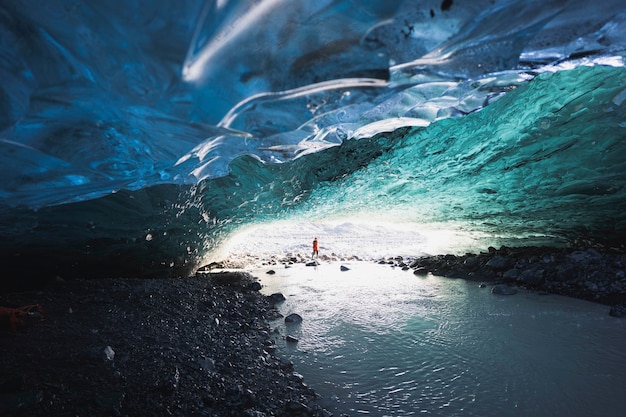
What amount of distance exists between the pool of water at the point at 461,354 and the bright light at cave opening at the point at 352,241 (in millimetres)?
4938

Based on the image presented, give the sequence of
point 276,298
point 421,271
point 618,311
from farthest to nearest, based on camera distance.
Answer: point 421,271
point 276,298
point 618,311

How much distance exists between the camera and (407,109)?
3465 mm

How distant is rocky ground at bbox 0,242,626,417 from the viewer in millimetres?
2201

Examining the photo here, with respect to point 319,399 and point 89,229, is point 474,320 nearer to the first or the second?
point 319,399

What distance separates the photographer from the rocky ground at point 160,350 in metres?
2.20

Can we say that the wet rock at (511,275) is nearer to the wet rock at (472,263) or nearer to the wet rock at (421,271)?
the wet rock at (472,263)

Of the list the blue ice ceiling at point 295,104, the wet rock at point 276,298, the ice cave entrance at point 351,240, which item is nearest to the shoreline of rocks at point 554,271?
the blue ice ceiling at point 295,104

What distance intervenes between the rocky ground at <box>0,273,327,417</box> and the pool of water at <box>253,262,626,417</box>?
17.8 inches

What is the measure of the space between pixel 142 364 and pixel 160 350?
37 cm

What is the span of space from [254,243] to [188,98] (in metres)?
14.4

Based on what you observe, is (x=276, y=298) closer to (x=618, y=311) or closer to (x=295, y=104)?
(x=295, y=104)

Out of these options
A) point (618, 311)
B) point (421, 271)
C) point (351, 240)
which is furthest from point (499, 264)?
point (351, 240)

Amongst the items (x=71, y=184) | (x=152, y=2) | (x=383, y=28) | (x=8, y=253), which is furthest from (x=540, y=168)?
(x=8, y=253)

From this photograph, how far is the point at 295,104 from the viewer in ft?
10.2
